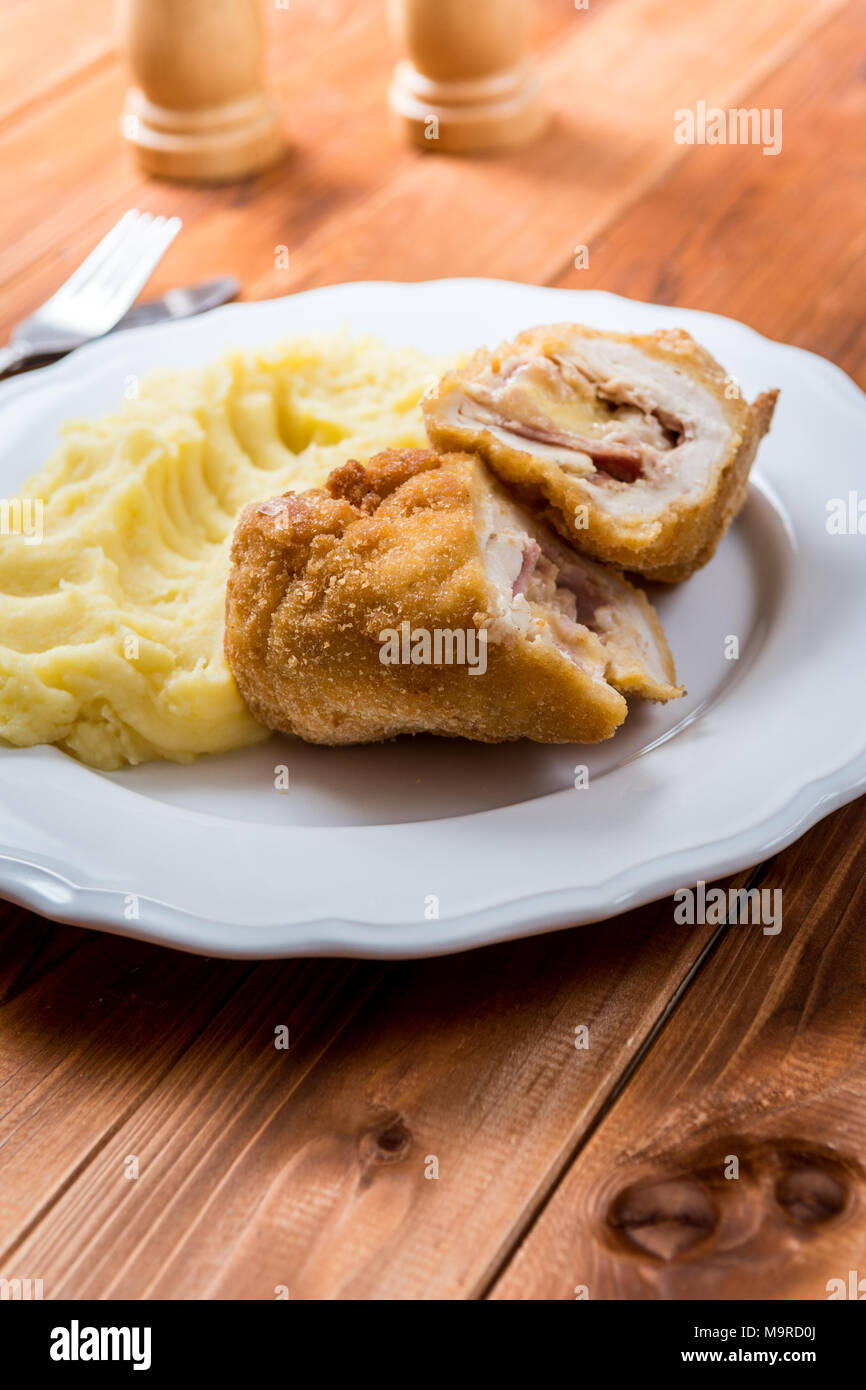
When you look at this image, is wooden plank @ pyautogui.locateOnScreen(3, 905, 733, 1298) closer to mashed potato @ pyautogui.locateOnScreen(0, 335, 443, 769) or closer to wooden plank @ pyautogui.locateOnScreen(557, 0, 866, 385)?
mashed potato @ pyautogui.locateOnScreen(0, 335, 443, 769)

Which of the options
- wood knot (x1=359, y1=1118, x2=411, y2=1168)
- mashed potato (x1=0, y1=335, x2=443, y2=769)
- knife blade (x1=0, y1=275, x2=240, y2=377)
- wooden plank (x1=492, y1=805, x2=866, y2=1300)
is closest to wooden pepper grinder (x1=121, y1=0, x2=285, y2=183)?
knife blade (x1=0, y1=275, x2=240, y2=377)

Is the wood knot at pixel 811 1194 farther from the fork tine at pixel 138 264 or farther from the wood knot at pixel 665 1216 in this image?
the fork tine at pixel 138 264

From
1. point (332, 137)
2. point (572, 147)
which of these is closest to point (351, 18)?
point (332, 137)

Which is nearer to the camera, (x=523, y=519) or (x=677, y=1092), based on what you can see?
(x=677, y=1092)

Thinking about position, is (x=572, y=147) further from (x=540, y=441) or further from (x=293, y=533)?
(x=293, y=533)

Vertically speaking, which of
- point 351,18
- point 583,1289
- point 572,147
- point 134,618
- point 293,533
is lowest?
point 583,1289

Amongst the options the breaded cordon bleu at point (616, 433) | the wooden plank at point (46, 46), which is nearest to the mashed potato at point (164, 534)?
the breaded cordon bleu at point (616, 433)

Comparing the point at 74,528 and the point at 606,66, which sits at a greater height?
the point at 606,66

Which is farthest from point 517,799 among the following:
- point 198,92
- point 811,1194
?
point 198,92
